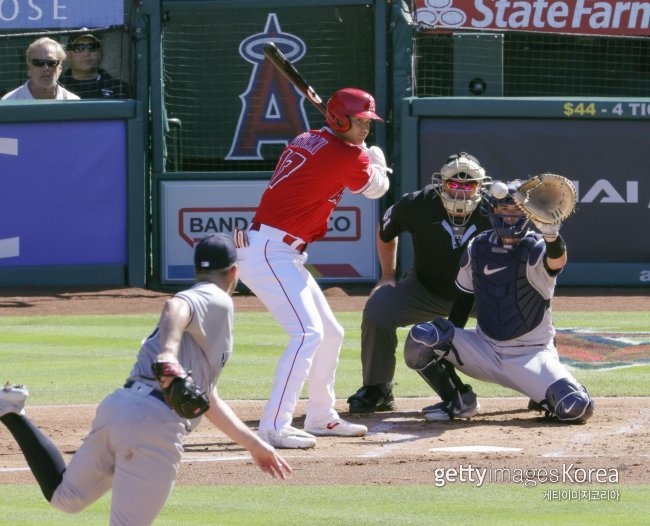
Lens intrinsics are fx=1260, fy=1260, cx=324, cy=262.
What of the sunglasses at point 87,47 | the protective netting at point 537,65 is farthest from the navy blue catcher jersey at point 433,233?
the protective netting at point 537,65

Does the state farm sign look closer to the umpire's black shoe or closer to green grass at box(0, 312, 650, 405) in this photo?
green grass at box(0, 312, 650, 405)

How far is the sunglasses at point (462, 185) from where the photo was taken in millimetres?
7806

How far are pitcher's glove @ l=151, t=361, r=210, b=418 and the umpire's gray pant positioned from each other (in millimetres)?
3893

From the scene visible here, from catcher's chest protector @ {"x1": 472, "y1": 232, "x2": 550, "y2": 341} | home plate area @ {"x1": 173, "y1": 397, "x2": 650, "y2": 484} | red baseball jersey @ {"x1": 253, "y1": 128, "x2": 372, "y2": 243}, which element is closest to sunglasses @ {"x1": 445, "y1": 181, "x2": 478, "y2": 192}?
catcher's chest protector @ {"x1": 472, "y1": 232, "x2": 550, "y2": 341}

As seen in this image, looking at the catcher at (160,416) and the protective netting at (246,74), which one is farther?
the protective netting at (246,74)

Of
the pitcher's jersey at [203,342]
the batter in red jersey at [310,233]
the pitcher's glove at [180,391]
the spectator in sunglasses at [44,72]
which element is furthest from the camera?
the spectator in sunglasses at [44,72]

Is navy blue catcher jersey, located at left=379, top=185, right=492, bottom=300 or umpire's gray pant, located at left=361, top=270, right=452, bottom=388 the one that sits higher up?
navy blue catcher jersey, located at left=379, top=185, right=492, bottom=300

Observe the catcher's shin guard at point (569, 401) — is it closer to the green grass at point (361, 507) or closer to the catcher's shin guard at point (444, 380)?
the catcher's shin guard at point (444, 380)

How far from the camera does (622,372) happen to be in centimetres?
931

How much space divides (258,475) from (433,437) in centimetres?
130

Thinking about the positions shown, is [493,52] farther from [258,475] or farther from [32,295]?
[258,475]

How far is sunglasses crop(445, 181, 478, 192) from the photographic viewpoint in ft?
25.6

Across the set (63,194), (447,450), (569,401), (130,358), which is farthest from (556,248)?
A: (63,194)

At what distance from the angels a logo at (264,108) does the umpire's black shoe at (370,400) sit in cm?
697
